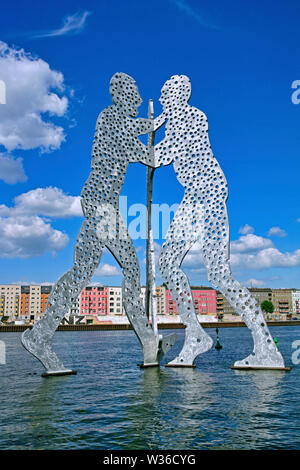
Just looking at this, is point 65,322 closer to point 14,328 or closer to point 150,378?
point 14,328

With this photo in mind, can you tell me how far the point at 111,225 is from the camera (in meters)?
15.6

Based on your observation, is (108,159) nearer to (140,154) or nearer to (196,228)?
(140,154)

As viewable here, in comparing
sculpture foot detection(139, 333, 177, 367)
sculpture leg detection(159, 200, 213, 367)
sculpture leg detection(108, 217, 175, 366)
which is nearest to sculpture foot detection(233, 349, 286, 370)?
sculpture leg detection(159, 200, 213, 367)

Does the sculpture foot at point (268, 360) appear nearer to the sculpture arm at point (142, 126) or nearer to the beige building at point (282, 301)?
the sculpture arm at point (142, 126)

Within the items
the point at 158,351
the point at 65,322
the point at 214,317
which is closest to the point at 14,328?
the point at 65,322

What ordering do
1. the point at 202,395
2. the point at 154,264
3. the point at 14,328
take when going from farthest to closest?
the point at 14,328 → the point at 154,264 → the point at 202,395

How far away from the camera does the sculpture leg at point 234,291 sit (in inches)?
582

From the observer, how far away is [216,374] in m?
15.4

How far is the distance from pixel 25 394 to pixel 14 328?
6271 centimetres

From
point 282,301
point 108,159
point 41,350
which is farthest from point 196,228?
point 282,301

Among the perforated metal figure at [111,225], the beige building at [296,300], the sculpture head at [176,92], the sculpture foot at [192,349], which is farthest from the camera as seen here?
the beige building at [296,300]

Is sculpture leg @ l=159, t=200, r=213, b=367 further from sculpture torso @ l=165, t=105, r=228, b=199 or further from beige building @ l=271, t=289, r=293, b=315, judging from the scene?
beige building @ l=271, t=289, r=293, b=315

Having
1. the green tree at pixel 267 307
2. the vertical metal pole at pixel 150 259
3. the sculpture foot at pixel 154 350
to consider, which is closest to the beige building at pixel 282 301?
the green tree at pixel 267 307

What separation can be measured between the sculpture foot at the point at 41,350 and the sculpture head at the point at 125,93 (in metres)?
8.46
